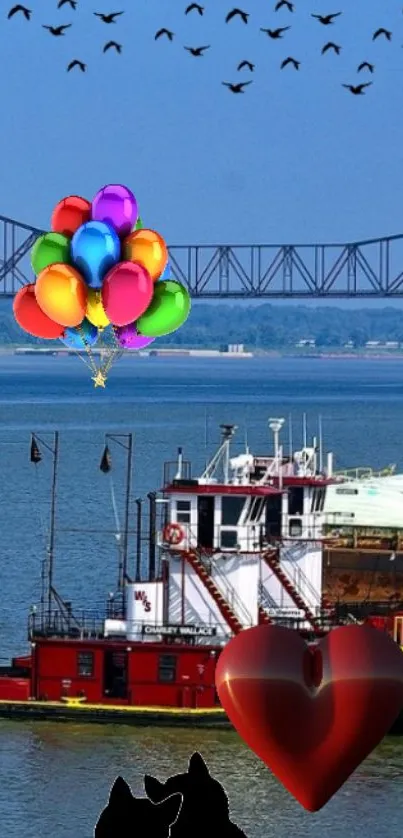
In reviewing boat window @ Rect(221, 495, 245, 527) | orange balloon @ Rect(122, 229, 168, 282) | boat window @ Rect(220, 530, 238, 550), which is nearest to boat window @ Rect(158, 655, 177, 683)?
boat window @ Rect(220, 530, 238, 550)

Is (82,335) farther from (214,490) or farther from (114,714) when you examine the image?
(114,714)

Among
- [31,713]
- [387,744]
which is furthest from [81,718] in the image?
[387,744]

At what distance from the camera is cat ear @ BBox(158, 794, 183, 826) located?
15.3 m

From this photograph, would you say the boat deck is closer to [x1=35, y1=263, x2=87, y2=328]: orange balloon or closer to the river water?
the river water

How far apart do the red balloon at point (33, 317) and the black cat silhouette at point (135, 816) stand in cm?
1470

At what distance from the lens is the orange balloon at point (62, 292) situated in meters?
28.4

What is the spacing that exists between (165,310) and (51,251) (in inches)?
55.2

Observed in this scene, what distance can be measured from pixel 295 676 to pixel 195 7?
689cm

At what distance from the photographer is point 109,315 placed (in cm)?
2850

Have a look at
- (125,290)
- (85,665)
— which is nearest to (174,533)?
(85,665)

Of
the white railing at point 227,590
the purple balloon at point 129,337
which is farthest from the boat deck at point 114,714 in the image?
the purple balloon at point 129,337

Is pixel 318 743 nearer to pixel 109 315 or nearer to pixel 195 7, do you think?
pixel 195 7

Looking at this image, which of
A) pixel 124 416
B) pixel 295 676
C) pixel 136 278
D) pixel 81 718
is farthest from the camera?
pixel 124 416

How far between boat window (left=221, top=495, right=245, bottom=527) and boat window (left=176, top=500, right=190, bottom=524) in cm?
49
